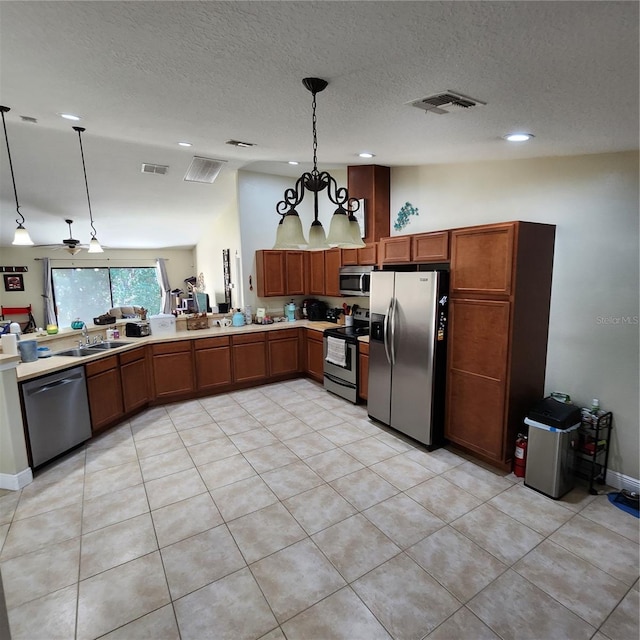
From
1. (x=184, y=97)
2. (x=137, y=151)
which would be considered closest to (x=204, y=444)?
(x=184, y=97)

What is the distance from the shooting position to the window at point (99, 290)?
340 inches

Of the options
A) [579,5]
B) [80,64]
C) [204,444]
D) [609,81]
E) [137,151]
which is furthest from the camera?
[137,151]

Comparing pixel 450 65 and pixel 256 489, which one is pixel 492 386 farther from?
pixel 450 65

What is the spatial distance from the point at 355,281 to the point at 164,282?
22.2 ft

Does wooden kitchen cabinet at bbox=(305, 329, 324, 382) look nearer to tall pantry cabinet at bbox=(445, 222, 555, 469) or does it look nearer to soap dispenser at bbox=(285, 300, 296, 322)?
soap dispenser at bbox=(285, 300, 296, 322)

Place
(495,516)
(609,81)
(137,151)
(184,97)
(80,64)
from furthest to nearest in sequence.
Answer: (137,151) < (495,516) < (184,97) < (80,64) < (609,81)

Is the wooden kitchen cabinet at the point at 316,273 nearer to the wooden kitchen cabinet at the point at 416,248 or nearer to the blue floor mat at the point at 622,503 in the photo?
the wooden kitchen cabinet at the point at 416,248

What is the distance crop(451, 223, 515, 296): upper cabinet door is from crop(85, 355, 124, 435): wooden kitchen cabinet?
3550 mm

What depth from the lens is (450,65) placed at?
5.20 feet

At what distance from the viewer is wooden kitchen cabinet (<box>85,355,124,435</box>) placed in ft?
11.7

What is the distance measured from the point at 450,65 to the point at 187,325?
4.47 m

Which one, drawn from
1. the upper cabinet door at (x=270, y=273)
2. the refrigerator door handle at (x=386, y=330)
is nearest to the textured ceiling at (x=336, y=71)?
the refrigerator door handle at (x=386, y=330)

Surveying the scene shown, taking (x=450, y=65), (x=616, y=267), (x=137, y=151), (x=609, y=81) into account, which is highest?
(x=137, y=151)

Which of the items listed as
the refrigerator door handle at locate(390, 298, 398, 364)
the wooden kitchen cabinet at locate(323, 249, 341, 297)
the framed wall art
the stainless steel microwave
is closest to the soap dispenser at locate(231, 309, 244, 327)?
the wooden kitchen cabinet at locate(323, 249, 341, 297)
